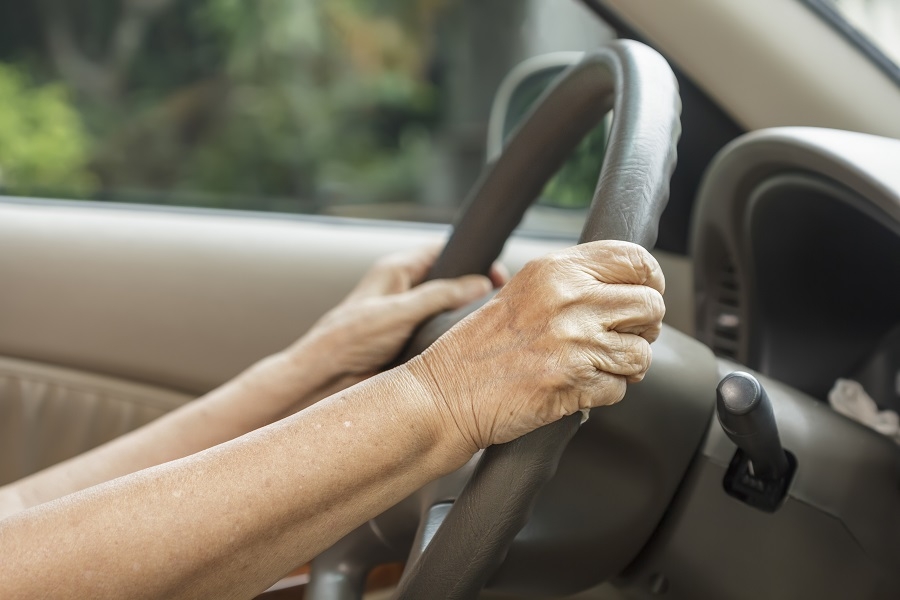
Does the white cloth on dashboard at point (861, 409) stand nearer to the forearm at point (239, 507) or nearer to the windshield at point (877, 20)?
the windshield at point (877, 20)

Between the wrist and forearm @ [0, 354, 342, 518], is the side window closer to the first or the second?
forearm @ [0, 354, 342, 518]

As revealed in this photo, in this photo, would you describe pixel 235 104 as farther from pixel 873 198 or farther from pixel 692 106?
pixel 873 198

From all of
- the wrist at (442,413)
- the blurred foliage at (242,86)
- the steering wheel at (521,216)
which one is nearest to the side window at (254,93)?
the blurred foliage at (242,86)

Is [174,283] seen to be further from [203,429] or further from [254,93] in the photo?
[254,93]

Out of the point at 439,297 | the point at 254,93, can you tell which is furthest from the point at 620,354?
the point at 254,93

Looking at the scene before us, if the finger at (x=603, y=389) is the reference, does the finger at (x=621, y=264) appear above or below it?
above

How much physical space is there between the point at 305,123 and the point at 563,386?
333cm

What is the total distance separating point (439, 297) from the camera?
944 millimetres

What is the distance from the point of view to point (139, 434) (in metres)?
1.11

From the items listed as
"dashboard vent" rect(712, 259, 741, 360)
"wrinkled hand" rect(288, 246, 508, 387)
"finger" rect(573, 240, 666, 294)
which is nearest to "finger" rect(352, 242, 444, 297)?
"wrinkled hand" rect(288, 246, 508, 387)

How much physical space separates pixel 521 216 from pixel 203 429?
0.44 m

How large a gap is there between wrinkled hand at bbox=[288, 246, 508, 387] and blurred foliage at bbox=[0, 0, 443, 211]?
217 centimetres

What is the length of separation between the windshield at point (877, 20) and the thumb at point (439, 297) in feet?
1.74

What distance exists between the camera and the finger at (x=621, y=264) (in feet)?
2.00
